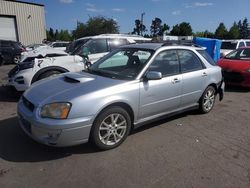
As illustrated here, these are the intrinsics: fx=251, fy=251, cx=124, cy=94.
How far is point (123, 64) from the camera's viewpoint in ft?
15.9

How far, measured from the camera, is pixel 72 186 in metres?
3.02

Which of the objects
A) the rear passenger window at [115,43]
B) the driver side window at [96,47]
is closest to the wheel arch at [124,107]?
the driver side window at [96,47]

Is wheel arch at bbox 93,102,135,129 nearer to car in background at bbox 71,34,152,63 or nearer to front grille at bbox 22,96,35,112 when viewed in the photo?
front grille at bbox 22,96,35,112

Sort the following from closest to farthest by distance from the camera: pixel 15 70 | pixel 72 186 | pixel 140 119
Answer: pixel 72 186
pixel 140 119
pixel 15 70

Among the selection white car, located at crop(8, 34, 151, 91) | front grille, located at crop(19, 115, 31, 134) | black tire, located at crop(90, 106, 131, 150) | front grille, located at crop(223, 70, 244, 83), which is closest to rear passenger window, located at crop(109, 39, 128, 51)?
white car, located at crop(8, 34, 151, 91)

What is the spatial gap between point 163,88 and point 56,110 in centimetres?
193

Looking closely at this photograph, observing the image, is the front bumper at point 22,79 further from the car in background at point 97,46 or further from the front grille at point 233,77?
the front grille at point 233,77

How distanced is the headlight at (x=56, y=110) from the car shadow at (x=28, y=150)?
678mm

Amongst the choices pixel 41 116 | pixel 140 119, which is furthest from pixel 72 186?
pixel 140 119

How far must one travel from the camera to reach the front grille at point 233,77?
8.18 metres

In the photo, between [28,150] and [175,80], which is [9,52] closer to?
[28,150]

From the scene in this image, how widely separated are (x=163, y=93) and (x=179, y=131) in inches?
33.1

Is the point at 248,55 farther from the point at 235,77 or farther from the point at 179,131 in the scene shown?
the point at 179,131

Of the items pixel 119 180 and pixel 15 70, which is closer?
pixel 119 180
